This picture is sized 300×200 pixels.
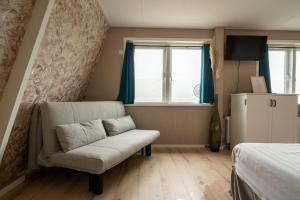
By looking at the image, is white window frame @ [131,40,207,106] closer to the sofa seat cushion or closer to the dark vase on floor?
the dark vase on floor

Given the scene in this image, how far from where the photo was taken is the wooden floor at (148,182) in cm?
205

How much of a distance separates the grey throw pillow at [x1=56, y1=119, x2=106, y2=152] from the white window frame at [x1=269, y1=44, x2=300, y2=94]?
3.65 m

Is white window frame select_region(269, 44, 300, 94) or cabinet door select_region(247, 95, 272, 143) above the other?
white window frame select_region(269, 44, 300, 94)

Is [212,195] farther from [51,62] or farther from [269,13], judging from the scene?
[269,13]

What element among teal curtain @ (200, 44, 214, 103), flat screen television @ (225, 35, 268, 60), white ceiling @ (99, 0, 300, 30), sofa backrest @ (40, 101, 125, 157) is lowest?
sofa backrest @ (40, 101, 125, 157)

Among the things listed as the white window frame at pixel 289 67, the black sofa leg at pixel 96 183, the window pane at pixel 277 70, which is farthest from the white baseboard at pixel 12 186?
the white window frame at pixel 289 67

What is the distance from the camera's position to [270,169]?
129 centimetres

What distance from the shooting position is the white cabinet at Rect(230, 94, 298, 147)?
3.34 metres

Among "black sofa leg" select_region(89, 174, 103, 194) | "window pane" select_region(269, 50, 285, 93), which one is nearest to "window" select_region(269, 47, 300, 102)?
"window pane" select_region(269, 50, 285, 93)

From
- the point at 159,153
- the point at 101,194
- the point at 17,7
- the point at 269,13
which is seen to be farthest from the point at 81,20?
the point at 269,13

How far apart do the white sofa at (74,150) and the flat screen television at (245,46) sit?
2377 mm

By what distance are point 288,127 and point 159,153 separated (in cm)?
213

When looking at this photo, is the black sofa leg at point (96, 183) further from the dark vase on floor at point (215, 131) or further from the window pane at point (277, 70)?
the window pane at point (277, 70)

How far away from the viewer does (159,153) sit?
3570 millimetres
